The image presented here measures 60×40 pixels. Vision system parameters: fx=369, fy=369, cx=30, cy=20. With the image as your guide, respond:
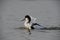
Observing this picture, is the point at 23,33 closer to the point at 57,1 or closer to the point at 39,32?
the point at 39,32

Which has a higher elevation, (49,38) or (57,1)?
(57,1)

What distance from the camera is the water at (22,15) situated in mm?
10469

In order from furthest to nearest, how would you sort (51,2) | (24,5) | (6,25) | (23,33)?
(51,2), (24,5), (6,25), (23,33)

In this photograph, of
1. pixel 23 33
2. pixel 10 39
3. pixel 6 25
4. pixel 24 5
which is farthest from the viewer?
pixel 24 5

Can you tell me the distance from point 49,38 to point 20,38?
802 millimetres

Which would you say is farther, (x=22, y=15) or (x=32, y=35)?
(x=22, y=15)

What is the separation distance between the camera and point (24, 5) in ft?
53.7

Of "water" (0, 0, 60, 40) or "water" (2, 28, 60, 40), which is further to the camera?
"water" (0, 0, 60, 40)

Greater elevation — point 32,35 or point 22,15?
point 22,15

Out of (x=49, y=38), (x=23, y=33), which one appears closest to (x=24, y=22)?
(x=23, y=33)

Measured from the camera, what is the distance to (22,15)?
1394 cm

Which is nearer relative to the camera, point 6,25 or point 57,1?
point 6,25

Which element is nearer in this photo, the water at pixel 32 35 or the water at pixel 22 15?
the water at pixel 32 35

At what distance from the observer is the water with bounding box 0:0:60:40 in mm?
10469
